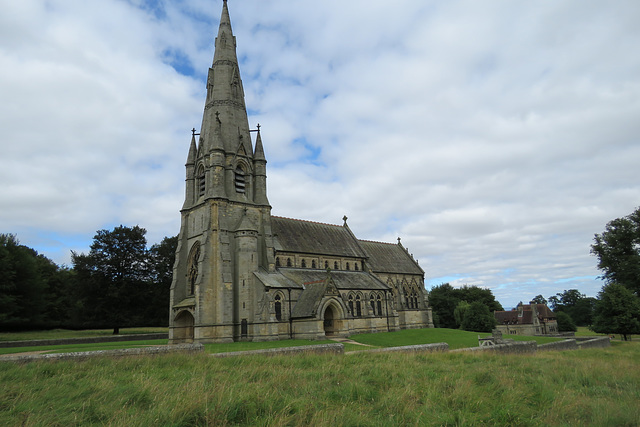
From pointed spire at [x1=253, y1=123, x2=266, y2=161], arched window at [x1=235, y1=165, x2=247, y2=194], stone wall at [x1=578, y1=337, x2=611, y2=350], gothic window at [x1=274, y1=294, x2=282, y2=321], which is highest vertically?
pointed spire at [x1=253, y1=123, x2=266, y2=161]

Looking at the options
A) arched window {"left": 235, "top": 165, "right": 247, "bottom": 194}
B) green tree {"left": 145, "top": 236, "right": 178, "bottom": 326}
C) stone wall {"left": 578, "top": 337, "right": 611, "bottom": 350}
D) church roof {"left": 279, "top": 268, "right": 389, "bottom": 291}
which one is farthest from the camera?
green tree {"left": 145, "top": 236, "right": 178, "bottom": 326}

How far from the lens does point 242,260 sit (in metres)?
35.5

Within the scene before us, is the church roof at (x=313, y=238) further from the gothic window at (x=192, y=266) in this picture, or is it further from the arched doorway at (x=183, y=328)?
the arched doorway at (x=183, y=328)

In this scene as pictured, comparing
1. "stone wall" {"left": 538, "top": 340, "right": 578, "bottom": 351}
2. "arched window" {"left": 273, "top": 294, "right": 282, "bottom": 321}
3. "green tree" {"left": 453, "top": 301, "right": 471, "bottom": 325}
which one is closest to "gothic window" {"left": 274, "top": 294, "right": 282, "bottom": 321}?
"arched window" {"left": 273, "top": 294, "right": 282, "bottom": 321}

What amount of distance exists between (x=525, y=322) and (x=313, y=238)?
5259cm

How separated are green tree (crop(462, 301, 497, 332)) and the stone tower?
37690 mm

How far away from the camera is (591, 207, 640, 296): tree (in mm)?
51844

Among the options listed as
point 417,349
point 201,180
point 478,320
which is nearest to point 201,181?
point 201,180

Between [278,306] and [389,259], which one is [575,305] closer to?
[389,259]

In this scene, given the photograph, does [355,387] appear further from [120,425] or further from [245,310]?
[245,310]

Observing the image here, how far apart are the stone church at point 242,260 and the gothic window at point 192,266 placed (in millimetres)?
97

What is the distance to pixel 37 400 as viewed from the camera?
8.77 meters

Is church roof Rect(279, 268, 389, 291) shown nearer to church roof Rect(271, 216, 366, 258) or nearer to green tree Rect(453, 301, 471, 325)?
church roof Rect(271, 216, 366, 258)

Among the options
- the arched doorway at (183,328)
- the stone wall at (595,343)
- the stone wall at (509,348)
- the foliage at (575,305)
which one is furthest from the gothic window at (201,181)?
the foliage at (575,305)
